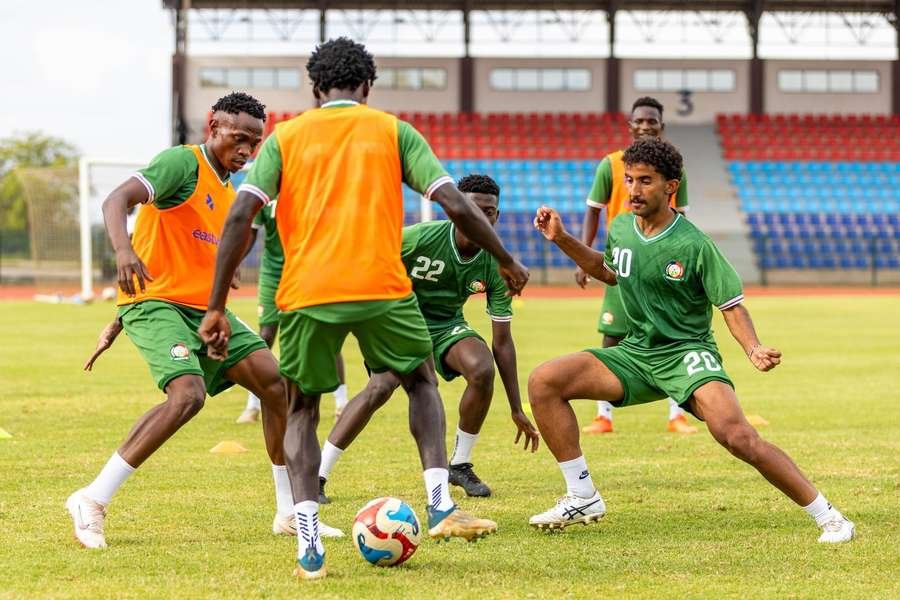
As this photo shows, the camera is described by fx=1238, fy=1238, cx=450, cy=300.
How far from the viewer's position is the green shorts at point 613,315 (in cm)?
888

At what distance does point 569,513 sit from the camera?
5996mm

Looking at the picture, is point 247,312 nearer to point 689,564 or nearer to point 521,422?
point 521,422

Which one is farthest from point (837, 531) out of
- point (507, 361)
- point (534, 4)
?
point (534, 4)

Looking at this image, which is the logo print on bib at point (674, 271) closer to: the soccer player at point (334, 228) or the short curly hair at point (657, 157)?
the short curly hair at point (657, 157)

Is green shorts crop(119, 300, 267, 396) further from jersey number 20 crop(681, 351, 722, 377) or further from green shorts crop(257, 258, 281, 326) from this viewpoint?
green shorts crop(257, 258, 281, 326)

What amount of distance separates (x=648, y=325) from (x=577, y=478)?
0.83 meters

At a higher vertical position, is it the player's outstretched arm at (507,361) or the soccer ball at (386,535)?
the player's outstretched arm at (507,361)

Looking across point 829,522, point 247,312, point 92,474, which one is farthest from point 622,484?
point 247,312

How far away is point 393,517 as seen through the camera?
5242 mm

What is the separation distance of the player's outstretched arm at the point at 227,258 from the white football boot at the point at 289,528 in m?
1.22

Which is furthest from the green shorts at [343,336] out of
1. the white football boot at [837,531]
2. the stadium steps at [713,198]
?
the stadium steps at [713,198]

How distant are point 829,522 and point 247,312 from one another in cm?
1876

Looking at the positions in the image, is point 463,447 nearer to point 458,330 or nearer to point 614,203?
point 458,330

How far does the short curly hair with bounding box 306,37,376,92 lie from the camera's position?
499cm
